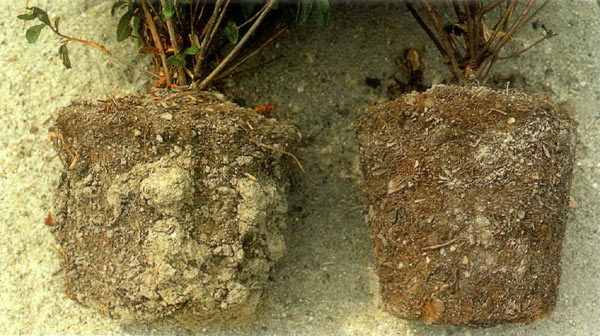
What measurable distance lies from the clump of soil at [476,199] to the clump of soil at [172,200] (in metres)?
0.32

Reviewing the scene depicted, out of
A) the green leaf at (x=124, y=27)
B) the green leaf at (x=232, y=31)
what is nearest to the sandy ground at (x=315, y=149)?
the green leaf at (x=124, y=27)

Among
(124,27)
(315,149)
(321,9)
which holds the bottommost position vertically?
(315,149)

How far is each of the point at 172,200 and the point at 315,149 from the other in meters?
0.56

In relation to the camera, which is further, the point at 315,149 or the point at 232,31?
the point at 315,149

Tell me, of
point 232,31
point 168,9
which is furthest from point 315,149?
point 168,9

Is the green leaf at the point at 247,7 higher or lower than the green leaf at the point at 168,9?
lower

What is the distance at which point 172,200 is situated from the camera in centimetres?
150

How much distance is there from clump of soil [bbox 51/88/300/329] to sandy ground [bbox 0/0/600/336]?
0.94 ft

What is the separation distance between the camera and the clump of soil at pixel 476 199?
152 cm

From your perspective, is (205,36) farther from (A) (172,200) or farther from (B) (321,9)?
(A) (172,200)

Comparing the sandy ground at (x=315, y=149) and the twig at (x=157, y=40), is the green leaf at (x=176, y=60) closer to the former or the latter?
the twig at (x=157, y=40)

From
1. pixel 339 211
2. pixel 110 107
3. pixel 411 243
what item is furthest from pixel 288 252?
pixel 110 107

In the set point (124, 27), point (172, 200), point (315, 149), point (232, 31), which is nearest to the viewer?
point (172, 200)

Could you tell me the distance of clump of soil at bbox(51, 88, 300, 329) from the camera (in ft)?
5.01
